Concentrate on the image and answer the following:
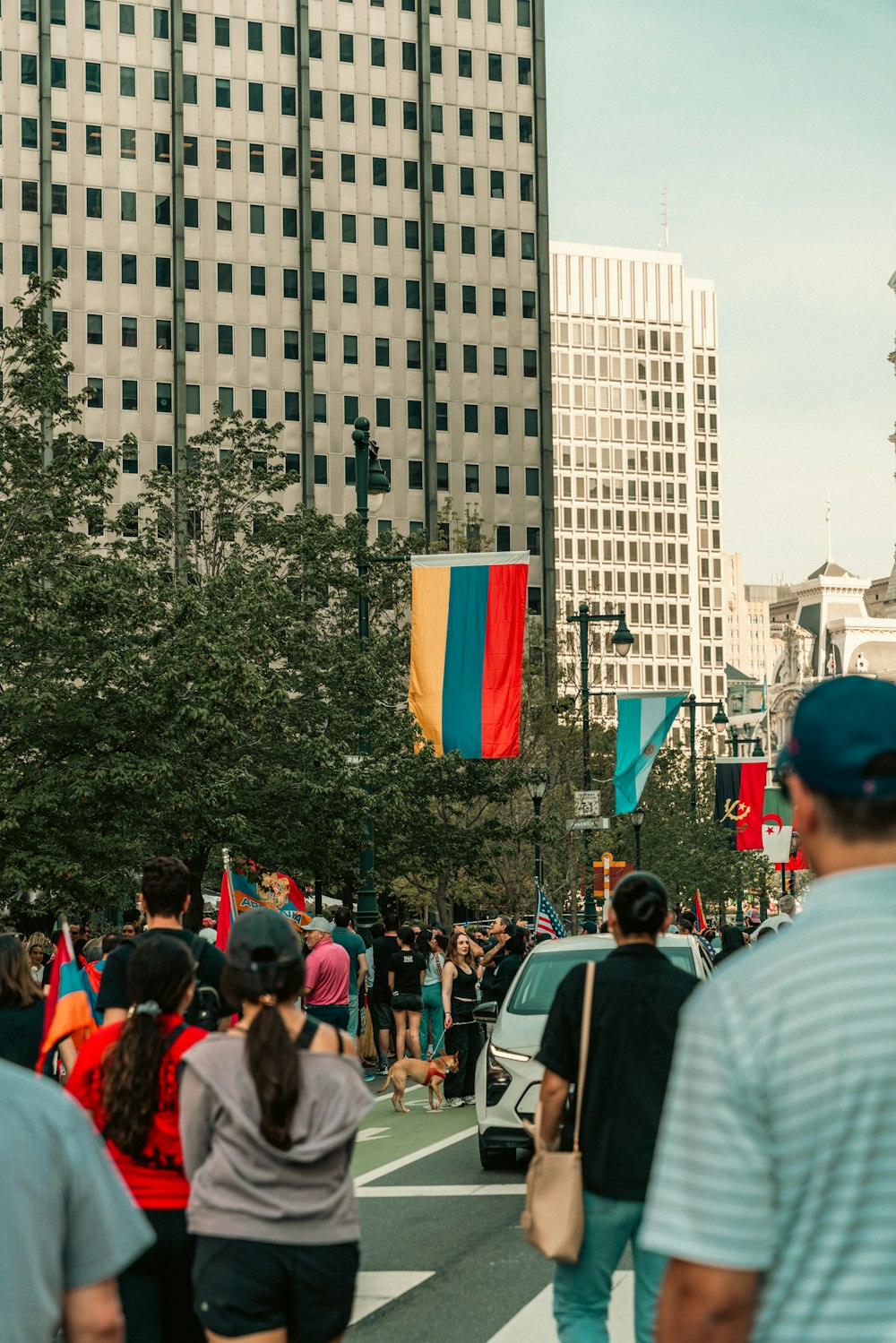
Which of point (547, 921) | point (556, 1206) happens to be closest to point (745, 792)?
point (547, 921)

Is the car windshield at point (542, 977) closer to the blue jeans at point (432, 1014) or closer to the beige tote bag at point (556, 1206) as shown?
the blue jeans at point (432, 1014)

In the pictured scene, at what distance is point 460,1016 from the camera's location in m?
18.2

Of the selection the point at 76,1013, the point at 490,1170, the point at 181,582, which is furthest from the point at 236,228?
the point at 76,1013

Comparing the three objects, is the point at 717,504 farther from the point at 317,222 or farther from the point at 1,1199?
the point at 1,1199

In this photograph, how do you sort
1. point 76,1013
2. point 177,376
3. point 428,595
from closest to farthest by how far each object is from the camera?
1. point 76,1013
2. point 428,595
3. point 177,376

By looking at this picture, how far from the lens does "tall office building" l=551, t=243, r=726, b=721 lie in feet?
479

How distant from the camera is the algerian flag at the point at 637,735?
33.6 meters

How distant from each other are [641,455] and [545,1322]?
14310 centimetres

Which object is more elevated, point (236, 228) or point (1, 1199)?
point (236, 228)

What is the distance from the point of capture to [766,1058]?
7.88 feet

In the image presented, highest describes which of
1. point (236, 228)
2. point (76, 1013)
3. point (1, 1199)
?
point (236, 228)

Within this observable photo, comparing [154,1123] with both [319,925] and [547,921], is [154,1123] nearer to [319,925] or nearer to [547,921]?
[319,925]

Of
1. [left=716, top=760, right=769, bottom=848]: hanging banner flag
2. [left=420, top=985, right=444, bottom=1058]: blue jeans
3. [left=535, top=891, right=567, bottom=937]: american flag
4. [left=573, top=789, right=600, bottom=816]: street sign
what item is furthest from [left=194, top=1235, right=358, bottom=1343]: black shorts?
[left=716, top=760, right=769, bottom=848]: hanging banner flag

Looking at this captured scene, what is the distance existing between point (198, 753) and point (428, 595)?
5.16 meters
